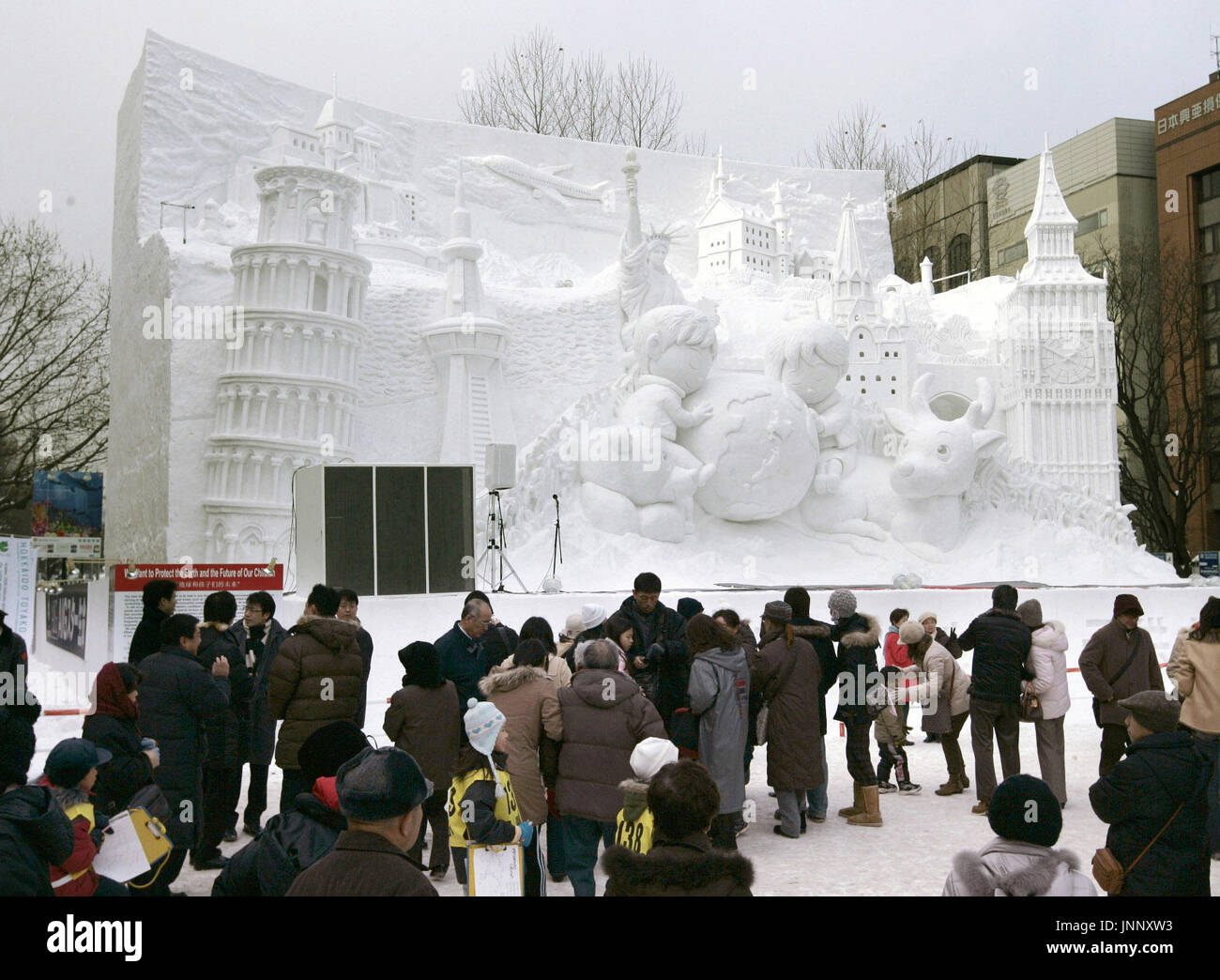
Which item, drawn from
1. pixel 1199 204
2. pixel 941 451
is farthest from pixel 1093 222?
pixel 941 451

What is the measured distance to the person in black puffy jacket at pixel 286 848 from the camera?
3189mm

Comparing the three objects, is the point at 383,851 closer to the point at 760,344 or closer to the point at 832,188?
the point at 760,344

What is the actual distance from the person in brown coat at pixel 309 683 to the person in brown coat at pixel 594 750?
1207 millimetres

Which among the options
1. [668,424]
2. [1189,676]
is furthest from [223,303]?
[1189,676]

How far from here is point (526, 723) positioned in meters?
5.65

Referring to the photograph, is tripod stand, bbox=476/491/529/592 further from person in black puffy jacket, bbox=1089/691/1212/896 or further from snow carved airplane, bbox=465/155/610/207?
snow carved airplane, bbox=465/155/610/207

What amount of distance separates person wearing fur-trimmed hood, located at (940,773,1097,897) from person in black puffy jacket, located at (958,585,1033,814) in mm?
4605

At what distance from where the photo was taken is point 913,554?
2025 cm

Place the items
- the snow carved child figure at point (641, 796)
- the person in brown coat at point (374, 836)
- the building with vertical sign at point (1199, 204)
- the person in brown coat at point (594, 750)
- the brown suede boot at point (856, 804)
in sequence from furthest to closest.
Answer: the building with vertical sign at point (1199, 204) → the brown suede boot at point (856, 804) → the person in brown coat at point (594, 750) → the snow carved child figure at point (641, 796) → the person in brown coat at point (374, 836)

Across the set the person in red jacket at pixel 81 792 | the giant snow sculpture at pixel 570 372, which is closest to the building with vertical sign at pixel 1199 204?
the giant snow sculpture at pixel 570 372

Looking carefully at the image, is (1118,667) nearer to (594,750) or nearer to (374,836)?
(594,750)

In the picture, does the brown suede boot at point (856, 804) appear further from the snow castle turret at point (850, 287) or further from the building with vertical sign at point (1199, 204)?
the building with vertical sign at point (1199, 204)

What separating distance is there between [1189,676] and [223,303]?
56.9 ft

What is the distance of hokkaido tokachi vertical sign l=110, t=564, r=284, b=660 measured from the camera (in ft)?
34.4
